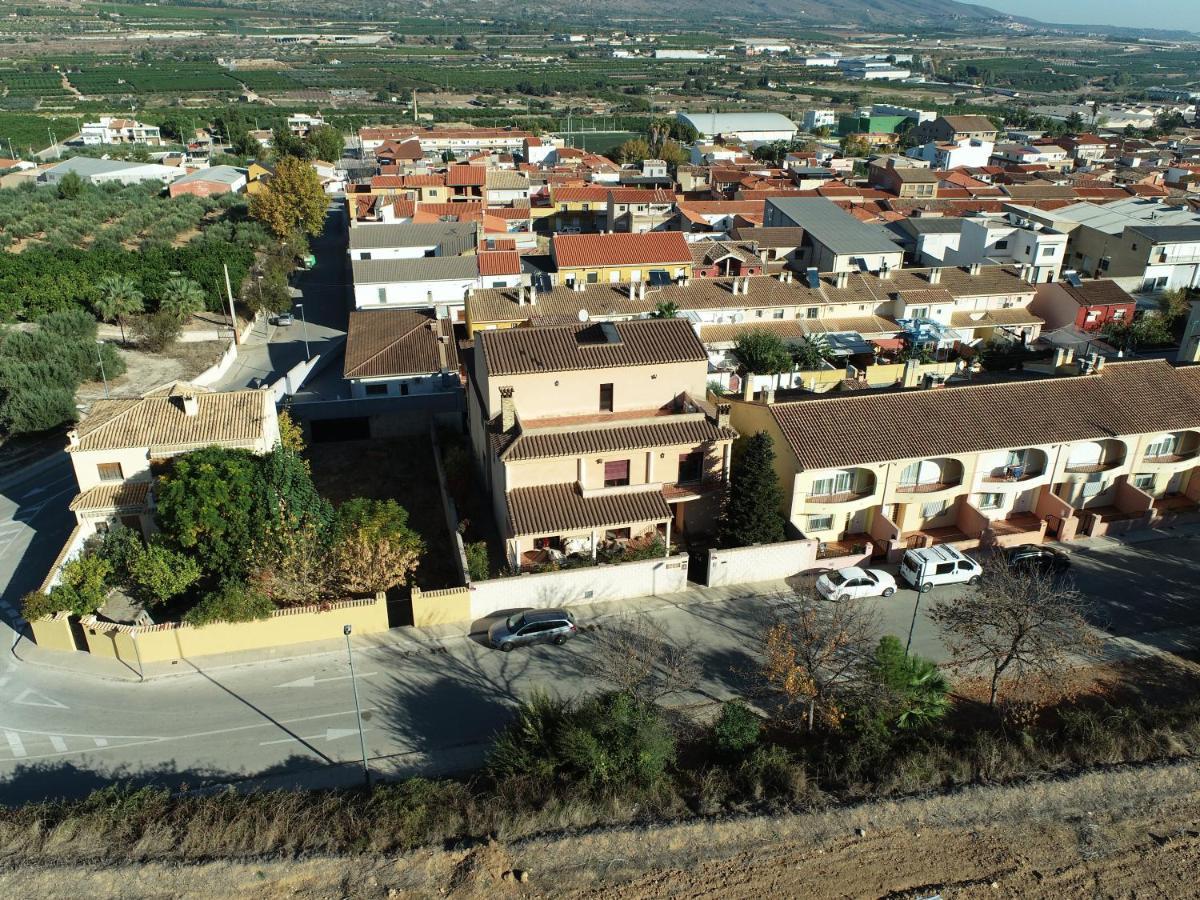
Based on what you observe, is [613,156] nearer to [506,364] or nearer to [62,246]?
[62,246]

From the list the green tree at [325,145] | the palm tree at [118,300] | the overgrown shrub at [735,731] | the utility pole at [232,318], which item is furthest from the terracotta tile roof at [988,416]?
the green tree at [325,145]

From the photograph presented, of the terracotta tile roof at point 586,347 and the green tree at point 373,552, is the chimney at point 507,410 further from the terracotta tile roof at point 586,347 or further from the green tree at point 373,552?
the green tree at point 373,552

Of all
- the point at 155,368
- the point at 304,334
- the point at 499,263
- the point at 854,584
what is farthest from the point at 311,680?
the point at 499,263

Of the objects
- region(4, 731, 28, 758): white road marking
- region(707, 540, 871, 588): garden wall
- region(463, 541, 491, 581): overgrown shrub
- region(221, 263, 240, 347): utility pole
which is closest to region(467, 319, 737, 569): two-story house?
region(463, 541, 491, 581): overgrown shrub

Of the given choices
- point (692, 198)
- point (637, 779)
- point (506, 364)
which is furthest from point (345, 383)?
point (692, 198)

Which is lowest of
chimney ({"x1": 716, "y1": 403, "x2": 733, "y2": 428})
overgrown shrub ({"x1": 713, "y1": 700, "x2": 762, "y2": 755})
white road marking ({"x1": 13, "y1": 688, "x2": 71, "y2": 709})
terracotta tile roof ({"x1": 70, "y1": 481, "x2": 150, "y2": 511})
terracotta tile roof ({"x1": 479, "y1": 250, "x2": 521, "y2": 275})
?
white road marking ({"x1": 13, "y1": 688, "x2": 71, "y2": 709})

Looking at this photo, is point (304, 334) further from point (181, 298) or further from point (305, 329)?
point (181, 298)

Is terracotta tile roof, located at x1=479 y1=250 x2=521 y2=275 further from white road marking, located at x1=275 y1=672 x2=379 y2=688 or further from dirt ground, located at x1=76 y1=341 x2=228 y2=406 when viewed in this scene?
white road marking, located at x1=275 y1=672 x2=379 y2=688
